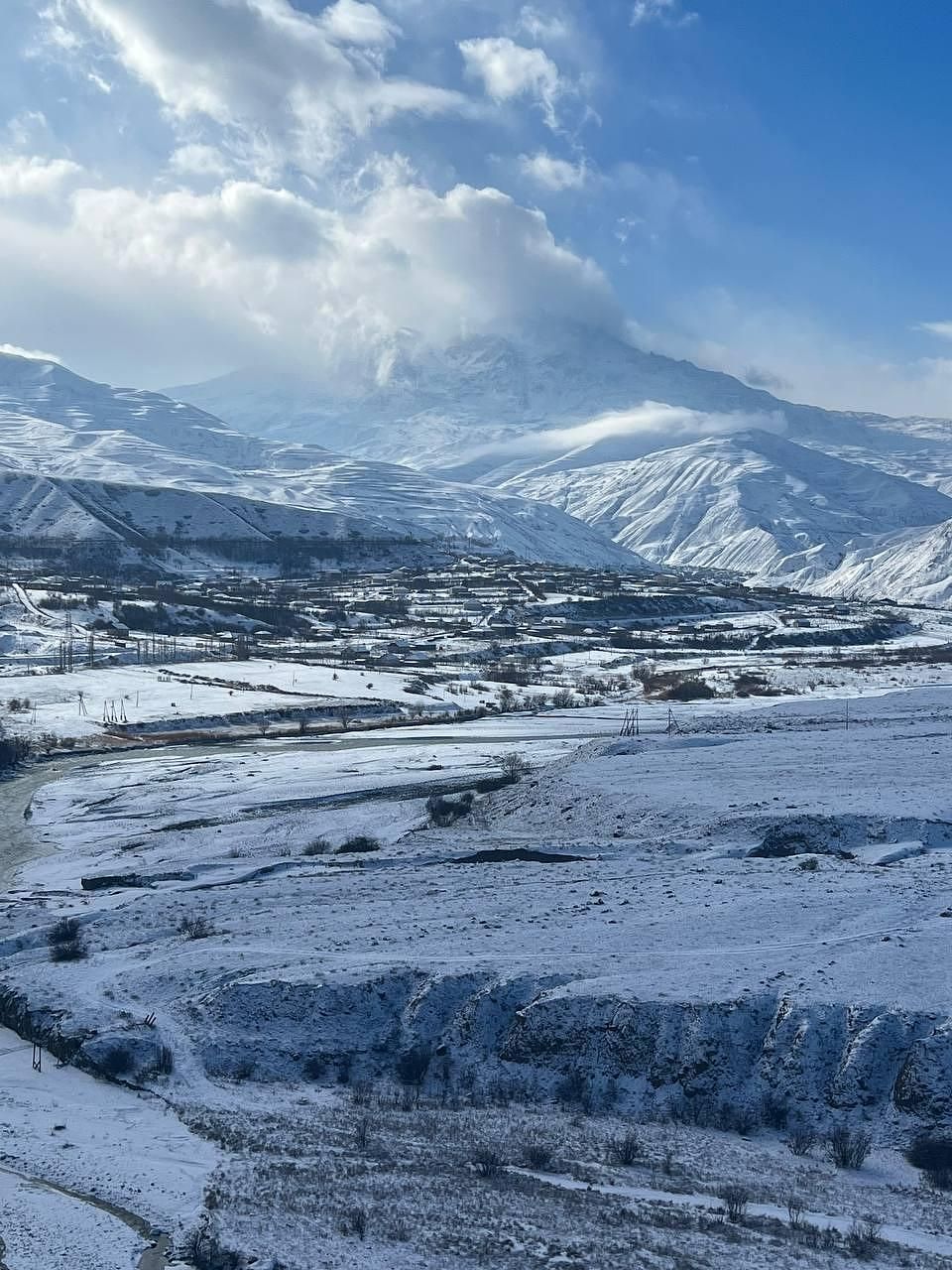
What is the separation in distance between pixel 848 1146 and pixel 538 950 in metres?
7.88

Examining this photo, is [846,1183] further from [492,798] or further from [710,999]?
[492,798]

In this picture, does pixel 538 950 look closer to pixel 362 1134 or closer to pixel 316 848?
pixel 362 1134

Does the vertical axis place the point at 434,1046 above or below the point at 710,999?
below

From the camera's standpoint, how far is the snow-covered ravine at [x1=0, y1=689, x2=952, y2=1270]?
19562mm

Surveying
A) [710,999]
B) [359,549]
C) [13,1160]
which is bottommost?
[13,1160]

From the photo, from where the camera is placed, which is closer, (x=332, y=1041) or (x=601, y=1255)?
(x=601, y=1255)

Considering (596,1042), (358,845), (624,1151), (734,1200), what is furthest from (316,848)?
(734,1200)

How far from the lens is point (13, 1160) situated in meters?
16.5

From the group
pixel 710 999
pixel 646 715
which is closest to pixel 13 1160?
pixel 710 999

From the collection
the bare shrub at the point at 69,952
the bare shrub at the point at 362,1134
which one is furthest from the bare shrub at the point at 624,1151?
the bare shrub at the point at 69,952

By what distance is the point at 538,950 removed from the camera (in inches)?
943

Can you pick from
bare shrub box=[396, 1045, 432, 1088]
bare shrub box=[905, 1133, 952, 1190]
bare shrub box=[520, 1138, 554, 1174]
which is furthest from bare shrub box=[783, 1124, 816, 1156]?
bare shrub box=[396, 1045, 432, 1088]

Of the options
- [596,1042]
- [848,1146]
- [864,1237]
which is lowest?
[848,1146]

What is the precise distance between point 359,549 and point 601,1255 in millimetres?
187284
